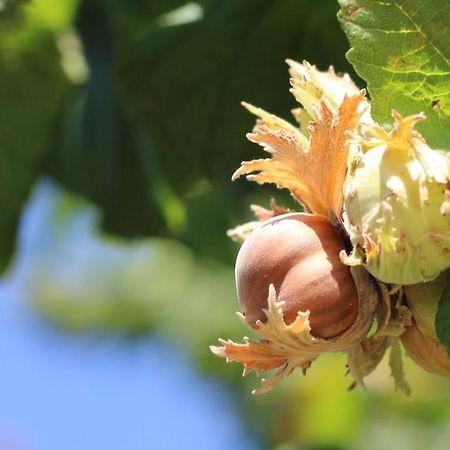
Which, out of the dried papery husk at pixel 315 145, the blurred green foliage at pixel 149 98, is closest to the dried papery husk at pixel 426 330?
the dried papery husk at pixel 315 145

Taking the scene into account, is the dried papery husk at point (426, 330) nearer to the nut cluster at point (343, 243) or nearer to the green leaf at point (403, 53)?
the nut cluster at point (343, 243)

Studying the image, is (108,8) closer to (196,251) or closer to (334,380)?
(196,251)

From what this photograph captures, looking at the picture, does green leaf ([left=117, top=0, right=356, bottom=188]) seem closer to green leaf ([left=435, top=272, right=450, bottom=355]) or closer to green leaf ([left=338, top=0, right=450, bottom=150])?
green leaf ([left=338, top=0, right=450, bottom=150])

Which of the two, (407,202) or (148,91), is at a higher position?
(148,91)

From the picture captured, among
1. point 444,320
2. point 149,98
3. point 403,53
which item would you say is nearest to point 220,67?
point 149,98

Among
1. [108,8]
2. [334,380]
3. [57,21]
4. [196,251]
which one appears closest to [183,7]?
[108,8]

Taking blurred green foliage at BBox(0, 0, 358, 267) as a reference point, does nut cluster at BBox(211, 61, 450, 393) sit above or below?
below

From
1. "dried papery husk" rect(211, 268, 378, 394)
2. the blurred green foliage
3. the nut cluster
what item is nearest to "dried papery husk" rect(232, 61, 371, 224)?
the nut cluster
